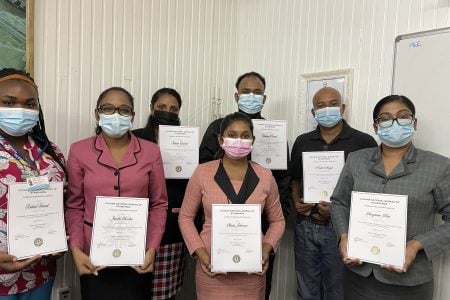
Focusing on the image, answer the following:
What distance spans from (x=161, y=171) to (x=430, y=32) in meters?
1.81

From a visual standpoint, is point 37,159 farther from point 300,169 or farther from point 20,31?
point 300,169

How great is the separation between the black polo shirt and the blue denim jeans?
1.14 feet

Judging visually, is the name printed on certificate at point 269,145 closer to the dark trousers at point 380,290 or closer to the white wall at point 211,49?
the white wall at point 211,49

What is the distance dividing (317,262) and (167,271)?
955 millimetres

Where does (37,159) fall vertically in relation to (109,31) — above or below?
below

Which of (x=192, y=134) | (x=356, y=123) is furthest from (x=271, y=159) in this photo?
(x=356, y=123)

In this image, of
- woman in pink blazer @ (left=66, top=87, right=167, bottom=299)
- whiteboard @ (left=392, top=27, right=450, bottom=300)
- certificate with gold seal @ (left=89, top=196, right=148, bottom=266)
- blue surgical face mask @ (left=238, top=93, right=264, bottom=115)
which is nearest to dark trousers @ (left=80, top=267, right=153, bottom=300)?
woman in pink blazer @ (left=66, top=87, right=167, bottom=299)

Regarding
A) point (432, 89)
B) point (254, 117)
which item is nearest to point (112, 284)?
point (254, 117)

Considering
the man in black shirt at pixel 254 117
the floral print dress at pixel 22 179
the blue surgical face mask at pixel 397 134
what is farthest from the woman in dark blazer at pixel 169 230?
the blue surgical face mask at pixel 397 134

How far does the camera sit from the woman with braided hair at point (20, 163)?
1495 millimetres

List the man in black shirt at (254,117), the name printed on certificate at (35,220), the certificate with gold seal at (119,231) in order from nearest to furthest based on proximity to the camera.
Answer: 1. the name printed on certificate at (35,220)
2. the certificate with gold seal at (119,231)
3. the man in black shirt at (254,117)

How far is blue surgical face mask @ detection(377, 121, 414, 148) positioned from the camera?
170 centimetres

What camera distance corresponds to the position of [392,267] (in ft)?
5.14

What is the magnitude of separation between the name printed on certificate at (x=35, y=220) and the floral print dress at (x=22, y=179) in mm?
51
